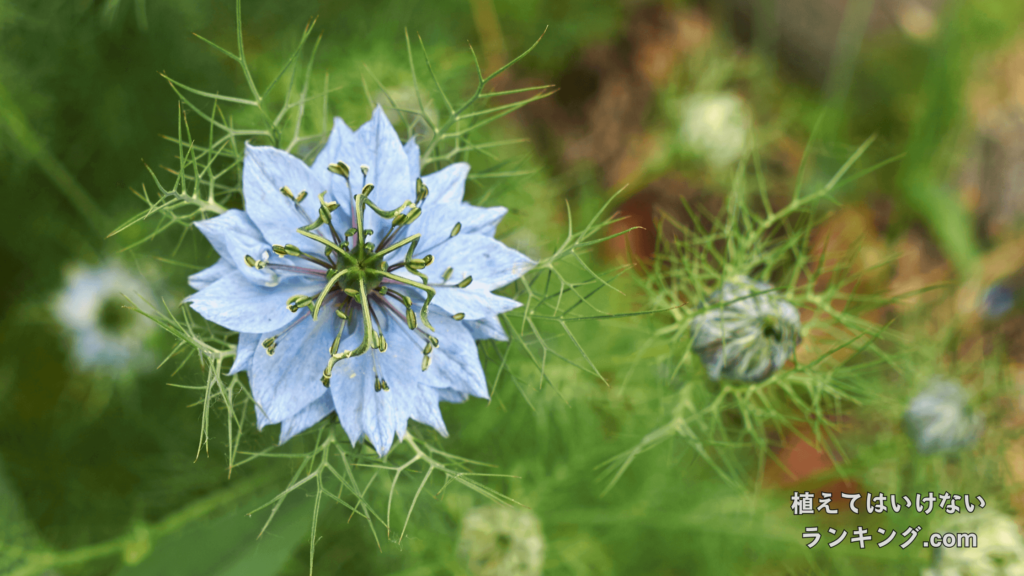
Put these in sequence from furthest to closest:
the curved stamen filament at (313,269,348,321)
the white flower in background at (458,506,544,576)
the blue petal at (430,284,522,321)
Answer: the white flower in background at (458,506,544,576), the blue petal at (430,284,522,321), the curved stamen filament at (313,269,348,321)

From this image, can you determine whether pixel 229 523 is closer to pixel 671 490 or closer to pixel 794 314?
pixel 794 314

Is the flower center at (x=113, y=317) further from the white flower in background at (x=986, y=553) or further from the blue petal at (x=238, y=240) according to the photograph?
the white flower in background at (x=986, y=553)

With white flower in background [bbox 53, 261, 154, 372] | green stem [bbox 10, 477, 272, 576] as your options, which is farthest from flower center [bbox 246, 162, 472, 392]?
white flower in background [bbox 53, 261, 154, 372]

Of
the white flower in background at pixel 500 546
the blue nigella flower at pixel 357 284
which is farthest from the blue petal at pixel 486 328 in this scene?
the white flower in background at pixel 500 546

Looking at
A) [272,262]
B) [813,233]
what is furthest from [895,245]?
[272,262]

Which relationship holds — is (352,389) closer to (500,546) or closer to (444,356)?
(444,356)

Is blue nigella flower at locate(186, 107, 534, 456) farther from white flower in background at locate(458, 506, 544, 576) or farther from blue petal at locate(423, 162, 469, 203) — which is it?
white flower in background at locate(458, 506, 544, 576)

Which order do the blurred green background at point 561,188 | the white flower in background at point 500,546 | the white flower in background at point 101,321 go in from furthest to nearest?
1. the white flower in background at point 101,321
2. the blurred green background at point 561,188
3. the white flower in background at point 500,546
